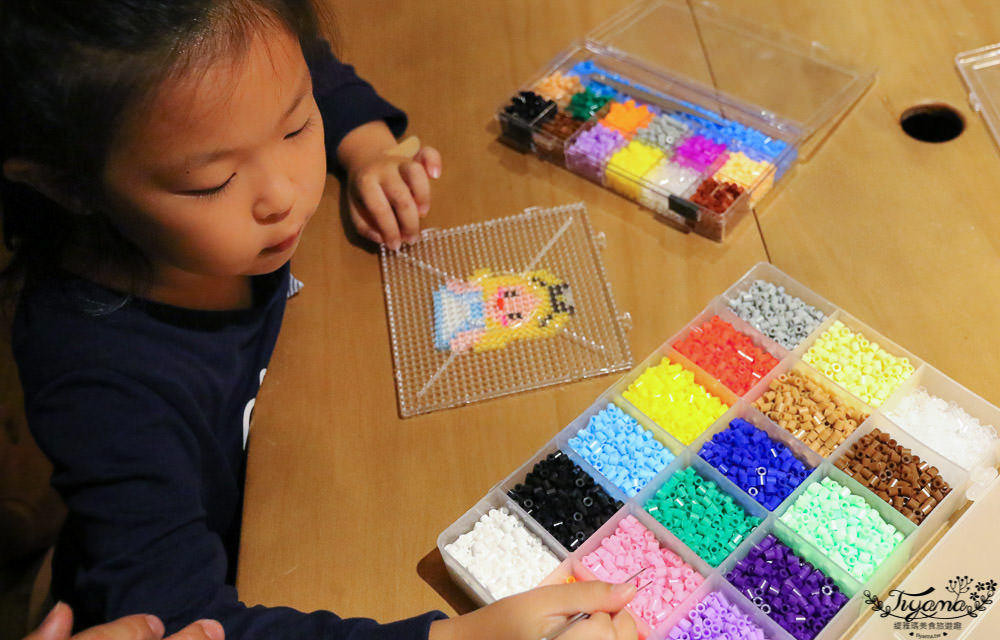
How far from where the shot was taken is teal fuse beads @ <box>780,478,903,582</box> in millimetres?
→ 867

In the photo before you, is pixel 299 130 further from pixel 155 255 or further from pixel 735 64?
pixel 735 64

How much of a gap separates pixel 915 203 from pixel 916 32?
382 millimetres

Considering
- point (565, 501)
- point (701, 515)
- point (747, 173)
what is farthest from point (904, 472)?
point (747, 173)

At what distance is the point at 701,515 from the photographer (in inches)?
36.1

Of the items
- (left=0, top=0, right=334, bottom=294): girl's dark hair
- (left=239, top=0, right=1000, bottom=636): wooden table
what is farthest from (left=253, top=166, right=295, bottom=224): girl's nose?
(left=239, top=0, right=1000, bottom=636): wooden table

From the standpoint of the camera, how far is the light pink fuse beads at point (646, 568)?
864 millimetres

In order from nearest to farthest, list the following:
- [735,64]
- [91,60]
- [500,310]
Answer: [91,60] < [500,310] < [735,64]

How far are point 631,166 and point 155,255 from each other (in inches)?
26.3

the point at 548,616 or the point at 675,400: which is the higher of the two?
the point at 675,400

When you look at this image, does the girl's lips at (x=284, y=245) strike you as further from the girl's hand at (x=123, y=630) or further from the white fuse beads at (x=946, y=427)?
the white fuse beads at (x=946, y=427)

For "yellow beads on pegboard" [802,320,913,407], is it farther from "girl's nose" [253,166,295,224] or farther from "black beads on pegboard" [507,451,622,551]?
"girl's nose" [253,166,295,224]

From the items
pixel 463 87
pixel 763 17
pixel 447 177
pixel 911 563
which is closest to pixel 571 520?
pixel 911 563

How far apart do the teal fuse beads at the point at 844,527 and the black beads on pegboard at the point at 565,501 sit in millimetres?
201

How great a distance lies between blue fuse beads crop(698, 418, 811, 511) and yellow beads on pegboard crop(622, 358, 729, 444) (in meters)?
0.03
